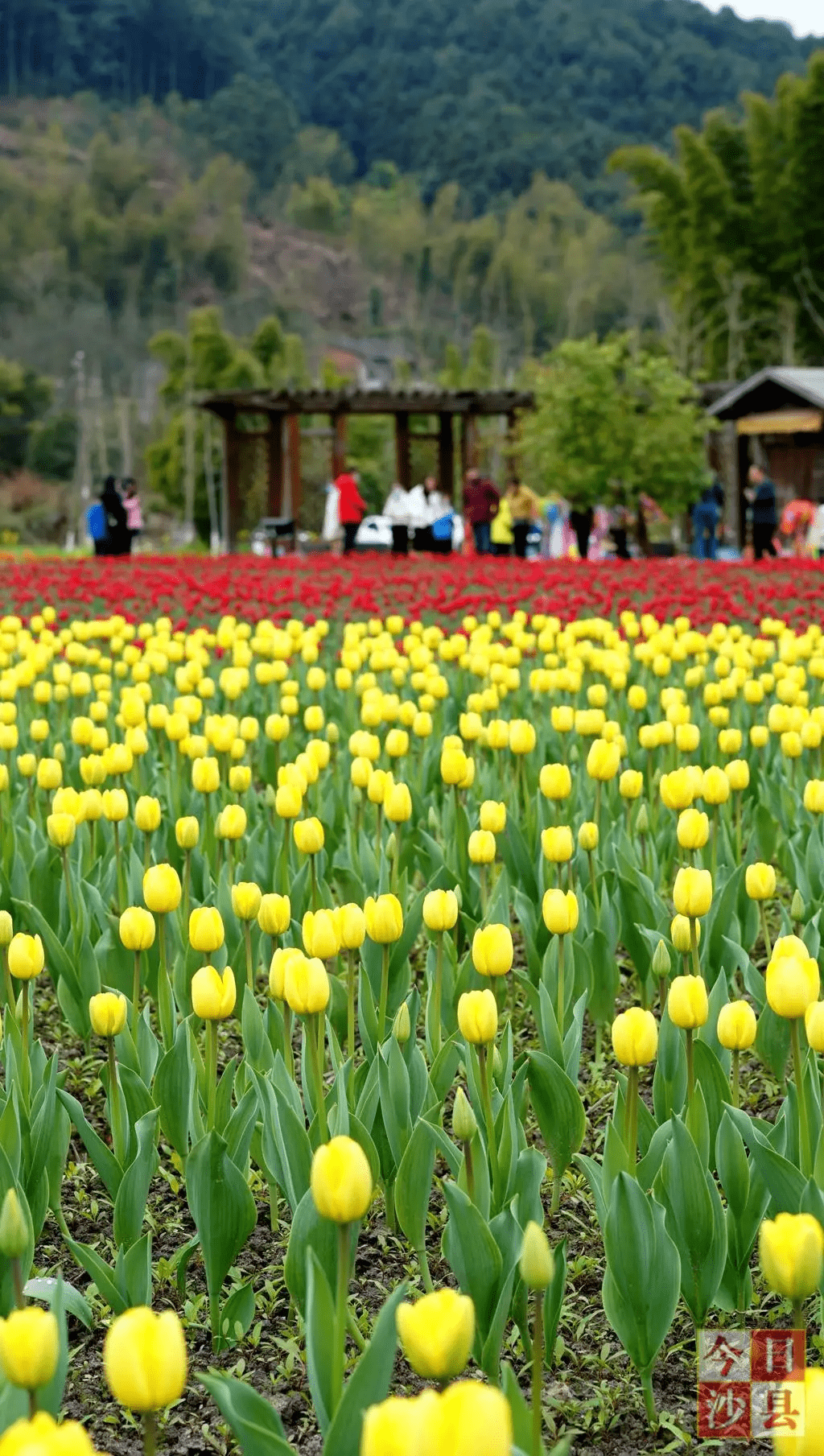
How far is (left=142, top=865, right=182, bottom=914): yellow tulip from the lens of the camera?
10.0 feet

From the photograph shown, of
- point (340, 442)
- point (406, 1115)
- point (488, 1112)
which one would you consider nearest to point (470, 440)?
point (340, 442)

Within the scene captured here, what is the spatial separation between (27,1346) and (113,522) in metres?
22.4

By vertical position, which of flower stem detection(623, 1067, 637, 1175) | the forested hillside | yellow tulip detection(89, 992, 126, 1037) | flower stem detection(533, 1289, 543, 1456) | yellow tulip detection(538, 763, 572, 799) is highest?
the forested hillside

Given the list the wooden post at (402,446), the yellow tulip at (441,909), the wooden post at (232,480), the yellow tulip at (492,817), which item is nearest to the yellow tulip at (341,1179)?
the yellow tulip at (441,909)

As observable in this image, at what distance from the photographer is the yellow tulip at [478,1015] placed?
7.85 ft

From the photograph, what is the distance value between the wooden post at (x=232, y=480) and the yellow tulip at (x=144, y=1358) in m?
33.4

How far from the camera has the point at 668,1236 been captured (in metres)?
2.27

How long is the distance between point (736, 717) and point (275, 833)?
2482 millimetres

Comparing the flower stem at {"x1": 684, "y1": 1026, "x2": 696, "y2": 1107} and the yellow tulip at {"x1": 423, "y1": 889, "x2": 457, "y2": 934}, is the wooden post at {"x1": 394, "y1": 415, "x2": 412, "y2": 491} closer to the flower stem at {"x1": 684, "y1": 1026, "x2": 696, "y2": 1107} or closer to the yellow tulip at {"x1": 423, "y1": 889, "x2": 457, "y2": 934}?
the yellow tulip at {"x1": 423, "y1": 889, "x2": 457, "y2": 934}

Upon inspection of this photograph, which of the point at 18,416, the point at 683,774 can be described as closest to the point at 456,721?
the point at 683,774

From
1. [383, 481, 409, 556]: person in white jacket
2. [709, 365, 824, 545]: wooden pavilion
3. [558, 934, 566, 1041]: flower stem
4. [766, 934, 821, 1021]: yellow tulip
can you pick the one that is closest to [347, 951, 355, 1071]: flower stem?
[558, 934, 566, 1041]: flower stem

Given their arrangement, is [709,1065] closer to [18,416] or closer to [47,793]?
[47,793]

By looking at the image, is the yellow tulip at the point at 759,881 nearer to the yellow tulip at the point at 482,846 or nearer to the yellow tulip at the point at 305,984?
the yellow tulip at the point at 482,846

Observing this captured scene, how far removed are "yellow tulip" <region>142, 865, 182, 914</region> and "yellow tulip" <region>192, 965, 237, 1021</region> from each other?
456 mm
